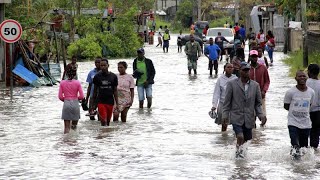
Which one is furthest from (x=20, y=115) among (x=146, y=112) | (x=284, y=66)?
(x=284, y=66)

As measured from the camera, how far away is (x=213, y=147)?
16.2 m

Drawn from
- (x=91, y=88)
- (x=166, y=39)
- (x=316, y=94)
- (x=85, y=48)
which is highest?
(x=316, y=94)

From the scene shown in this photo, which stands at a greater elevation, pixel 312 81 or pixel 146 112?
pixel 312 81

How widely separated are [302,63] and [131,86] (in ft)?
56.9

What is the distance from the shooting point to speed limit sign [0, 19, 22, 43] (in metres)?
27.2

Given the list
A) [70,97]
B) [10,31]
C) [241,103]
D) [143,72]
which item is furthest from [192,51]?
[241,103]

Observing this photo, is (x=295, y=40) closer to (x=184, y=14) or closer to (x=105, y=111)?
(x=105, y=111)

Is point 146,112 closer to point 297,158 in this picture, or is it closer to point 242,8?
point 297,158

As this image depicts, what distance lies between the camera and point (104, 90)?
18969mm

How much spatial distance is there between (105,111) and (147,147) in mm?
3098

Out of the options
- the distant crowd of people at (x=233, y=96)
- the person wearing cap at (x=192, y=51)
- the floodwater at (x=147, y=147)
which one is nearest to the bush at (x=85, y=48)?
the person wearing cap at (x=192, y=51)

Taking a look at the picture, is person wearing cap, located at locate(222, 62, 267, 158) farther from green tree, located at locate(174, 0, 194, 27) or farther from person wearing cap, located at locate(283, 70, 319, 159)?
green tree, located at locate(174, 0, 194, 27)

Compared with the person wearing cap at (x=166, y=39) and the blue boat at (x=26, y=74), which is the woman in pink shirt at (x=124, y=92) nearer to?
the blue boat at (x=26, y=74)

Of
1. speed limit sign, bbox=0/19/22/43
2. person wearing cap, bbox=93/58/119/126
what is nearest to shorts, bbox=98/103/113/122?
person wearing cap, bbox=93/58/119/126
